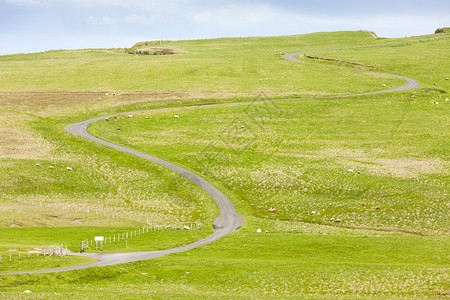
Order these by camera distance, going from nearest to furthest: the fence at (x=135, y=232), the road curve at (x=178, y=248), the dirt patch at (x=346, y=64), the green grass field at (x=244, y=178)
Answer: the green grass field at (x=244, y=178)
the road curve at (x=178, y=248)
the fence at (x=135, y=232)
the dirt patch at (x=346, y=64)

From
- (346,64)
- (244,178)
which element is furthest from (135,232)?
(346,64)

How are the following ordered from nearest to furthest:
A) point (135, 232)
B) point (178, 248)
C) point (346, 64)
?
point (178, 248) → point (135, 232) → point (346, 64)

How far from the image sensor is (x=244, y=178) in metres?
84.8

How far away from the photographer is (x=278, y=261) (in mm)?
49188

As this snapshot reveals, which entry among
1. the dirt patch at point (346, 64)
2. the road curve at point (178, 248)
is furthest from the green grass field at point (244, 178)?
the dirt patch at point (346, 64)

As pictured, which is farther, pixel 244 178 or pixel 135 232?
pixel 244 178

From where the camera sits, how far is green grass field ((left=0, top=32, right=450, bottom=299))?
142 ft

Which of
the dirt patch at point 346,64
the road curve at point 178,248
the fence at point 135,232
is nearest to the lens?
the road curve at point 178,248

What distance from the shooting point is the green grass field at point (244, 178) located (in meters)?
43.4

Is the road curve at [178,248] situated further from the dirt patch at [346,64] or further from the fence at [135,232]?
the dirt patch at [346,64]

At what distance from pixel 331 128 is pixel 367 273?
7106cm

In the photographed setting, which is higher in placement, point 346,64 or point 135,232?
point 346,64

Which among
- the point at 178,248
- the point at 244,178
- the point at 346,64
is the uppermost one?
the point at 346,64

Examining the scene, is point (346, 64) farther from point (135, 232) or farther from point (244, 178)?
point (135, 232)
